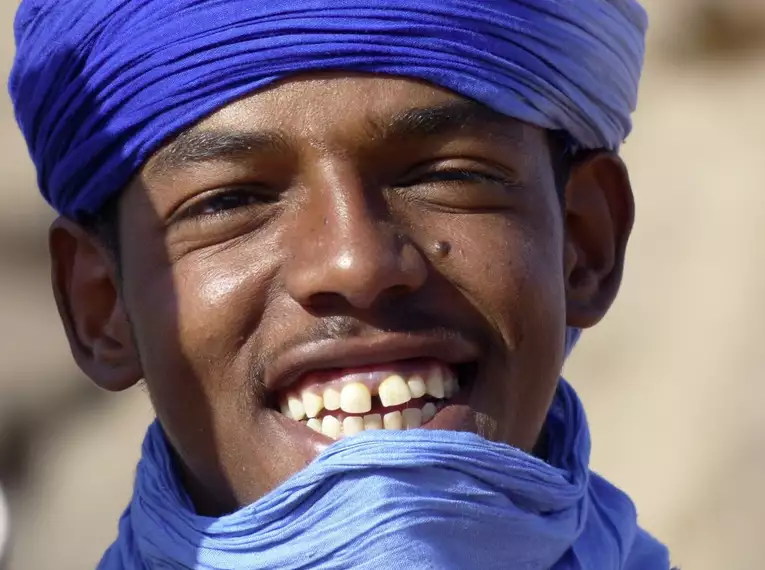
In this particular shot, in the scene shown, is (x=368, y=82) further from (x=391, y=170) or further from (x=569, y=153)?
(x=569, y=153)

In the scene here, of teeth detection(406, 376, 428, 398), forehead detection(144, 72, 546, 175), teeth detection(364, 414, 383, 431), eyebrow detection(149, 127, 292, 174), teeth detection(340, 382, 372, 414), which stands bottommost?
teeth detection(364, 414, 383, 431)

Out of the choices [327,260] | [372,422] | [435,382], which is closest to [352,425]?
[372,422]

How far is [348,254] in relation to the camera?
188cm

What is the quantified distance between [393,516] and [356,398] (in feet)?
0.67

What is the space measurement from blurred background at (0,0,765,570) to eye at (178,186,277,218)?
9.67ft

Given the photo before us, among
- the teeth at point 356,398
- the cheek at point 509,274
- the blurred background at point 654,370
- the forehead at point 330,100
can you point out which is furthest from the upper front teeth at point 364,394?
the blurred background at point 654,370

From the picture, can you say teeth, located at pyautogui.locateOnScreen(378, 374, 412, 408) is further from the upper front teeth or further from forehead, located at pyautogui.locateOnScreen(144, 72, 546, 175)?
forehead, located at pyautogui.locateOnScreen(144, 72, 546, 175)

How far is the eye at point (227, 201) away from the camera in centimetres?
202

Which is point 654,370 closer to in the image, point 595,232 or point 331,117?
point 595,232

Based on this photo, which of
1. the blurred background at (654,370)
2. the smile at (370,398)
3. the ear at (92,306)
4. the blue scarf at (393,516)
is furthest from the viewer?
the blurred background at (654,370)

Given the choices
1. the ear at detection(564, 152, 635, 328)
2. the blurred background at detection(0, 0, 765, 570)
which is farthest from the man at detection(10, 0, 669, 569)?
the blurred background at detection(0, 0, 765, 570)

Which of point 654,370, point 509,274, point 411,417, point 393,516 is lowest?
point 654,370

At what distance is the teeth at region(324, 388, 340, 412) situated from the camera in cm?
196

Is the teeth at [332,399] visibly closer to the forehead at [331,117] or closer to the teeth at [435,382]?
the teeth at [435,382]
